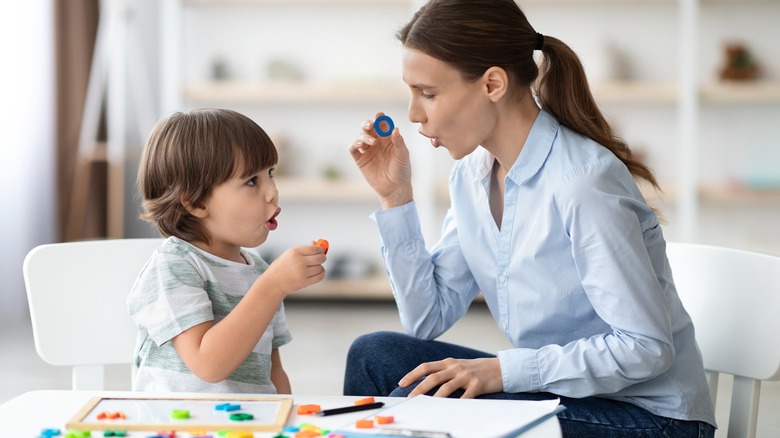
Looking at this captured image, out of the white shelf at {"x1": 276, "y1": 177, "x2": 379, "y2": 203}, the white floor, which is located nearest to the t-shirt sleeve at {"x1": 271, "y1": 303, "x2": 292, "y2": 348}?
the white floor

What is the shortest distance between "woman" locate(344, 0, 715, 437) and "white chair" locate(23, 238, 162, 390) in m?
0.41

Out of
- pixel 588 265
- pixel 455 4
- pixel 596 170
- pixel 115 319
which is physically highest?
pixel 455 4

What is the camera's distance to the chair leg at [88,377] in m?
1.56

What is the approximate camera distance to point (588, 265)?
1.40 metres

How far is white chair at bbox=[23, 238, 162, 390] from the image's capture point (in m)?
1.54

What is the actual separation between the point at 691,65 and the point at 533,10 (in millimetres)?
759

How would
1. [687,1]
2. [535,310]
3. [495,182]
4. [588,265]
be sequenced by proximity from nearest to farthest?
[588,265], [535,310], [495,182], [687,1]

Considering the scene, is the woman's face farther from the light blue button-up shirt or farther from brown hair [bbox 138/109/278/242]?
brown hair [bbox 138/109/278/242]

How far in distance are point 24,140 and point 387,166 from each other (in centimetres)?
279

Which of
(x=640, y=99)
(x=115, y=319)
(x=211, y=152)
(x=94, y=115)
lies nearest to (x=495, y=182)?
(x=211, y=152)

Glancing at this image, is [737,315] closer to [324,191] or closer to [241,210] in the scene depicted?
[241,210]

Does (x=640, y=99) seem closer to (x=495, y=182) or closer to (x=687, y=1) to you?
(x=687, y=1)

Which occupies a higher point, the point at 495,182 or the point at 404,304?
the point at 495,182

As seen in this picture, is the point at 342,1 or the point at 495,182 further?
the point at 342,1
